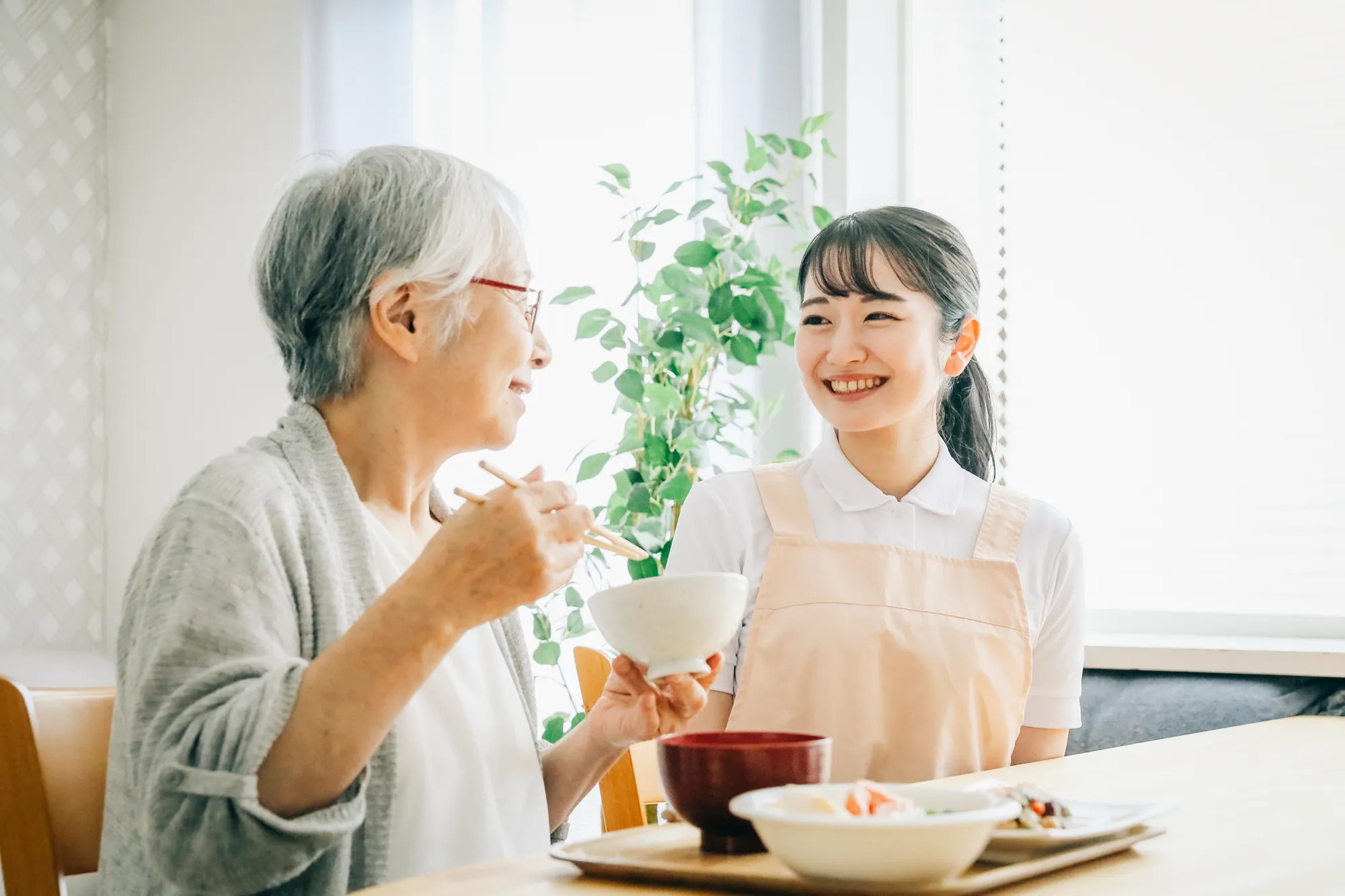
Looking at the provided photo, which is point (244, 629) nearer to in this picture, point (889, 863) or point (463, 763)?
point (463, 763)

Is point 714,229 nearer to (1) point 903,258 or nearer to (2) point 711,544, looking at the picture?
(1) point 903,258

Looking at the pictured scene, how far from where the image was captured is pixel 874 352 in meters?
1.79

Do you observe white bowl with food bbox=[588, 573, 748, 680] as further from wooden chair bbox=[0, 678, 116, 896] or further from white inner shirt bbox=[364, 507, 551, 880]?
wooden chair bbox=[0, 678, 116, 896]

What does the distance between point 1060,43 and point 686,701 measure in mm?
2169

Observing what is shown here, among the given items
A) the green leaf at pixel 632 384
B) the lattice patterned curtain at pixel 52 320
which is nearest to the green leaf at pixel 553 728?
the green leaf at pixel 632 384

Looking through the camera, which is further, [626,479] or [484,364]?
[626,479]

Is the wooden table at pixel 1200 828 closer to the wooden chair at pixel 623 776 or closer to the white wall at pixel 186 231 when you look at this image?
the wooden chair at pixel 623 776

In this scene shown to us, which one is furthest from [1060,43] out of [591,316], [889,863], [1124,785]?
[889,863]

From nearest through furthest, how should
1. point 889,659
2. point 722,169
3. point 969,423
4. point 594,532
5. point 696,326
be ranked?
point 594,532
point 889,659
point 969,423
point 696,326
point 722,169

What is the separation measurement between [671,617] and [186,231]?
3.15m

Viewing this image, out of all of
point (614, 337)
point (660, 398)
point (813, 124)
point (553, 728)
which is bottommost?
point (553, 728)

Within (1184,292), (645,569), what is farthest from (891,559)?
(1184,292)

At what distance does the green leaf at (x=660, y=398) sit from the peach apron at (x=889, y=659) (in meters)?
0.79

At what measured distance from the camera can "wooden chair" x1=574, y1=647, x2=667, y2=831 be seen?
5.21ft
